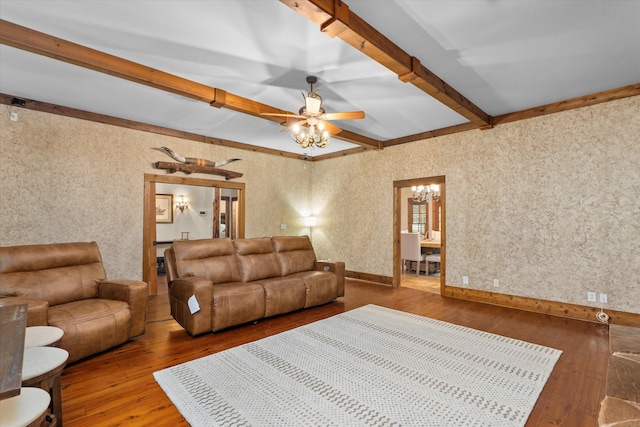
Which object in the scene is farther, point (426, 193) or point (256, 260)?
point (426, 193)

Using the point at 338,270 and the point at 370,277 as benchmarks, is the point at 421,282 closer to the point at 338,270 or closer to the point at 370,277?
the point at 370,277

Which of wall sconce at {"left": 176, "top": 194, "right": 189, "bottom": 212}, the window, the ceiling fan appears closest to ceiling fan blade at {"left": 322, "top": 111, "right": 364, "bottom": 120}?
the ceiling fan

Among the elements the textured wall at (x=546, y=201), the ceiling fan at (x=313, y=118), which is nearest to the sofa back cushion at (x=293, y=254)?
the ceiling fan at (x=313, y=118)

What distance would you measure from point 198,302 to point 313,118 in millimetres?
2359

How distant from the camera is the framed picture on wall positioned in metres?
5.93

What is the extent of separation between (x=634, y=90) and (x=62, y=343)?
21.0 feet

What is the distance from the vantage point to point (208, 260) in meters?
3.87

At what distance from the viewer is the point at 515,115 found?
440cm

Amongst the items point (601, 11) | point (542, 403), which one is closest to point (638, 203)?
point (601, 11)

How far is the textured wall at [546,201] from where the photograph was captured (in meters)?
3.62

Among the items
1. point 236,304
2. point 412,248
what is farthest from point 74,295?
A: point 412,248

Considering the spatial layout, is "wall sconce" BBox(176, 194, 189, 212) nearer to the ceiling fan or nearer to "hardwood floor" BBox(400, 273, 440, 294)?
the ceiling fan

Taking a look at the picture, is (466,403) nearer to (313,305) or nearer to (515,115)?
(313,305)

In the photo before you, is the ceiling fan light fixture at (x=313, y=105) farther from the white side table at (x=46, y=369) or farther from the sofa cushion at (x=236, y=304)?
the white side table at (x=46, y=369)
